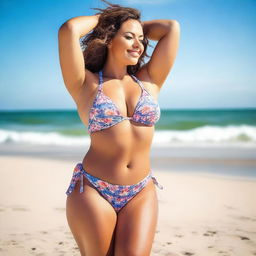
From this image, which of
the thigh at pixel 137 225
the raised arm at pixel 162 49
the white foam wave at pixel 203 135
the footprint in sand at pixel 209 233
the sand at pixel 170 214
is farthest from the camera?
the white foam wave at pixel 203 135

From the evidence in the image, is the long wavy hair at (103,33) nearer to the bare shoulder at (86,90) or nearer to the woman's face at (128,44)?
the woman's face at (128,44)

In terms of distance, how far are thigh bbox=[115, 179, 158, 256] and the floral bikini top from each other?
520mm

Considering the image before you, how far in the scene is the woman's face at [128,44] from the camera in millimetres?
2605

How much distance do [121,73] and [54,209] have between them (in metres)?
3.70

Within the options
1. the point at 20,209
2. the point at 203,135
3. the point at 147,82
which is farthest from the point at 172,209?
the point at 203,135

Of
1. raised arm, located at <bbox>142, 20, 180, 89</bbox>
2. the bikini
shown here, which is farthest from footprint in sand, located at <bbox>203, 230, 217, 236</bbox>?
raised arm, located at <bbox>142, 20, 180, 89</bbox>

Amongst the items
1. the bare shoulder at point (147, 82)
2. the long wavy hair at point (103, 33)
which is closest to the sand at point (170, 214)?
the bare shoulder at point (147, 82)

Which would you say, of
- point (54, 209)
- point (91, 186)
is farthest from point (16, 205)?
point (91, 186)

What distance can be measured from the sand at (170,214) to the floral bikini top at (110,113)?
2209 millimetres

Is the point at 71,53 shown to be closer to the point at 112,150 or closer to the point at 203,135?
the point at 112,150

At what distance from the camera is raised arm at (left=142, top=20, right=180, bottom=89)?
2750 millimetres

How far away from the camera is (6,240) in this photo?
173 inches

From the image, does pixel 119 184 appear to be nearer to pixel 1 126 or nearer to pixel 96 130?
pixel 96 130

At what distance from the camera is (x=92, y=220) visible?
7.45ft
